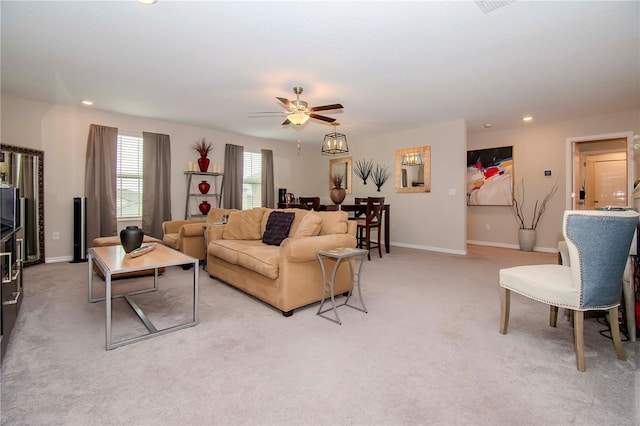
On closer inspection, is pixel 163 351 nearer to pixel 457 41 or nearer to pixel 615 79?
pixel 457 41

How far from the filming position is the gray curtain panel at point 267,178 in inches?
279

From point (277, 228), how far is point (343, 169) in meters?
4.31

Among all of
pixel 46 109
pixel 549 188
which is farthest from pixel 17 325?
pixel 549 188

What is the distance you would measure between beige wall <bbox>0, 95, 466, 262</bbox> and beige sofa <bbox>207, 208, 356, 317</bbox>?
2.86m

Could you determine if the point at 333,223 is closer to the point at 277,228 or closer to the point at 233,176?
the point at 277,228

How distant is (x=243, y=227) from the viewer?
12.7 ft

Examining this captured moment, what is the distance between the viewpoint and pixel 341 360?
1854 mm

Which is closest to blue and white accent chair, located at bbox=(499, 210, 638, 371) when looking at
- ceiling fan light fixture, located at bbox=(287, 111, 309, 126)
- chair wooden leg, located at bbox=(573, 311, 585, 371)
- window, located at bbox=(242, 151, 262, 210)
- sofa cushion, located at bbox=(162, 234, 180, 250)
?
chair wooden leg, located at bbox=(573, 311, 585, 371)

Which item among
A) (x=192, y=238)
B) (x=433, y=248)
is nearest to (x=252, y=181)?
(x=192, y=238)

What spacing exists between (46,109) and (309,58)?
415cm

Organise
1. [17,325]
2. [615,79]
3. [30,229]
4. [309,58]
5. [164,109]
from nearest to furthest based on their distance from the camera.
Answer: [17,325]
[309,58]
[615,79]
[30,229]
[164,109]

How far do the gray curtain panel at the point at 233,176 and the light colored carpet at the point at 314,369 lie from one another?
12.2 feet

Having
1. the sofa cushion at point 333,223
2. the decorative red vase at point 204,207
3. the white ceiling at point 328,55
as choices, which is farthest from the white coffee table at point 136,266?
the decorative red vase at point 204,207

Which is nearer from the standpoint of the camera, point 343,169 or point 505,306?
point 505,306
